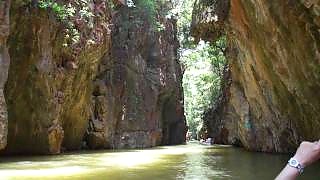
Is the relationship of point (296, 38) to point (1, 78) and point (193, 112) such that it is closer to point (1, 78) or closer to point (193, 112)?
point (1, 78)

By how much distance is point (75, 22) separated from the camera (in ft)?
62.6

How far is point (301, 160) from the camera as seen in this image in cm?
141

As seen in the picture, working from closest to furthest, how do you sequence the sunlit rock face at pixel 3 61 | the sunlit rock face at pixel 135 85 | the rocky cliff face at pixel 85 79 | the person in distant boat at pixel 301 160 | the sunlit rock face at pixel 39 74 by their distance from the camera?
the person in distant boat at pixel 301 160
the sunlit rock face at pixel 3 61
the sunlit rock face at pixel 39 74
the rocky cliff face at pixel 85 79
the sunlit rock face at pixel 135 85

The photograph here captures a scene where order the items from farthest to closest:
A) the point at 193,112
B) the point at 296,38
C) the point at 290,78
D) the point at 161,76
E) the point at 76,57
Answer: the point at 193,112 < the point at 161,76 < the point at 76,57 < the point at 290,78 < the point at 296,38

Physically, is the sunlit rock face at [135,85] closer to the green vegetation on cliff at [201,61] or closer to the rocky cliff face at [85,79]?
the rocky cliff face at [85,79]

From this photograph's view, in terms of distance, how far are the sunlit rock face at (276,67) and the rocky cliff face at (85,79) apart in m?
5.77

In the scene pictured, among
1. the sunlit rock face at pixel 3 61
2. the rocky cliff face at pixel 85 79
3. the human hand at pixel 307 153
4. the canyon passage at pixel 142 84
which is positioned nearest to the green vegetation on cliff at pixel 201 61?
the canyon passage at pixel 142 84

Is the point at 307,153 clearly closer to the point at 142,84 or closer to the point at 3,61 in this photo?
the point at 3,61

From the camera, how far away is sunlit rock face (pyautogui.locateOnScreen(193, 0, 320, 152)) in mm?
10719

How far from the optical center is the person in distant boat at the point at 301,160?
1.40 meters

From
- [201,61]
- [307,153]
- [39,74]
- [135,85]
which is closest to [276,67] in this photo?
[39,74]

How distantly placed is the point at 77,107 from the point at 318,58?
13706mm

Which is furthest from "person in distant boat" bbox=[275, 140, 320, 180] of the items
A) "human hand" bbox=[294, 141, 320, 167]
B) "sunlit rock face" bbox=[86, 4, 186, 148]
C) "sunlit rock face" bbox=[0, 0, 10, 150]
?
"sunlit rock face" bbox=[86, 4, 186, 148]

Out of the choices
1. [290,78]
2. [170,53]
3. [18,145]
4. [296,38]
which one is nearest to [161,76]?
[170,53]
